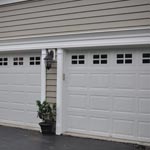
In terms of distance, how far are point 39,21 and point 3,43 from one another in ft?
4.89

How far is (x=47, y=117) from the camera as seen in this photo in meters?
6.92

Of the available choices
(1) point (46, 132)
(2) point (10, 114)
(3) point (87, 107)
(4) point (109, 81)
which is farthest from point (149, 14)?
(2) point (10, 114)

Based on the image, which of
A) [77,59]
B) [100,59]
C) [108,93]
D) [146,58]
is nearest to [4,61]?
[77,59]

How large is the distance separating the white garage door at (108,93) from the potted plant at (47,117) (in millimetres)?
304

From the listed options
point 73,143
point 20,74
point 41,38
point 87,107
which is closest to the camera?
point 73,143

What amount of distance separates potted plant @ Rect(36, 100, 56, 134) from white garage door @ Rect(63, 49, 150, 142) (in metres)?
0.30

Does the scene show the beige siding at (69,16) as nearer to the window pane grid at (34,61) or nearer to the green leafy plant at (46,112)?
the window pane grid at (34,61)

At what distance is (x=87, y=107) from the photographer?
676cm

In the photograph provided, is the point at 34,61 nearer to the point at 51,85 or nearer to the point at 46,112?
the point at 51,85

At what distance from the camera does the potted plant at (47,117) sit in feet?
22.6

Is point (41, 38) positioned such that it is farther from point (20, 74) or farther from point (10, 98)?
point (10, 98)

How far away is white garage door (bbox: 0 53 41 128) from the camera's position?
769cm

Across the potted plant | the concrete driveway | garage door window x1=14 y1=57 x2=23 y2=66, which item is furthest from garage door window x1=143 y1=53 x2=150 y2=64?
garage door window x1=14 y1=57 x2=23 y2=66

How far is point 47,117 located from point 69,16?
2.62m
